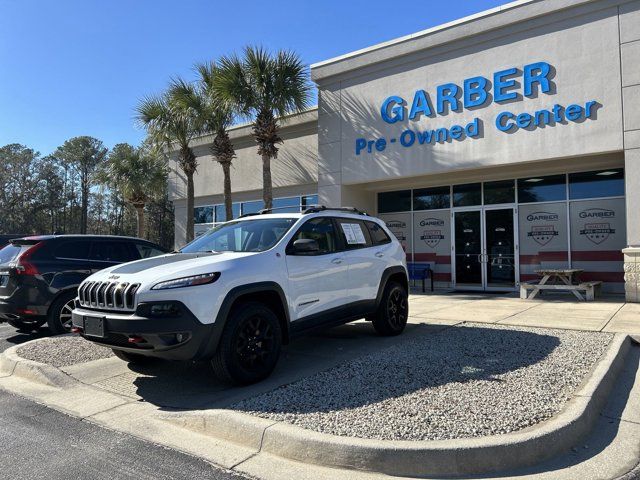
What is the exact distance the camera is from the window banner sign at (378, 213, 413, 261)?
16297mm

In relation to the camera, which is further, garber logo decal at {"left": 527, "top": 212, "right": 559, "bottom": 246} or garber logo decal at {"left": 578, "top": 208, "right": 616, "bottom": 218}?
garber logo decal at {"left": 527, "top": 212, "right": 559, "bottom": 246}

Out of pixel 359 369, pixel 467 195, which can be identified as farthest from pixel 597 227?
pixel 359 369

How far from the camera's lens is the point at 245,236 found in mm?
6008

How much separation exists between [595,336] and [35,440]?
23.1 feet

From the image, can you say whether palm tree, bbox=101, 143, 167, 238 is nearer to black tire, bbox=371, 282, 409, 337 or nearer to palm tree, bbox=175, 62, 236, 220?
palm tree, bbox=175, 62, 236, 220

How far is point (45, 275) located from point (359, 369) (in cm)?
534

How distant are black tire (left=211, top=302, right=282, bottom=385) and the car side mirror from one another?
76 cm

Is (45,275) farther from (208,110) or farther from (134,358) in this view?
(208,110)

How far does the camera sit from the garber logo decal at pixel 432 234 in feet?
51.4

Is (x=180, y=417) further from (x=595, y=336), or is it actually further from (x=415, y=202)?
(x=415, y=202)

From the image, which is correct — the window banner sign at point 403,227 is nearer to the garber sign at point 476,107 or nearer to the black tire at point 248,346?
the garber sign at point 476,107

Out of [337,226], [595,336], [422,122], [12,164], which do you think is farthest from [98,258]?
[12,164]

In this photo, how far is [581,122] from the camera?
37.4 ft

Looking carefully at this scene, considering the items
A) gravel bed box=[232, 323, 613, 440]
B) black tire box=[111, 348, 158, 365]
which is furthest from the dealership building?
black tire box=[111, 348, 158, 365]
